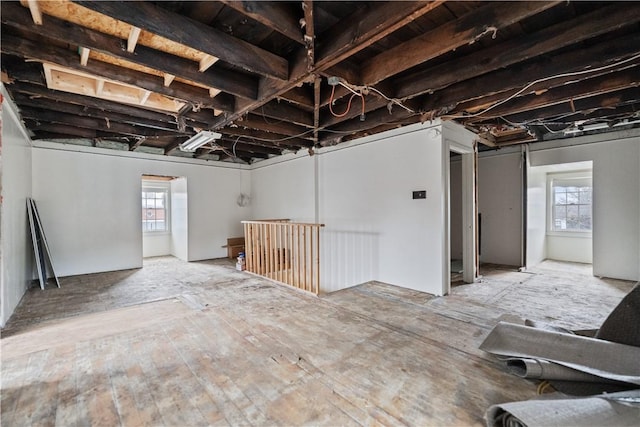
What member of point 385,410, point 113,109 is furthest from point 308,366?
point 113,109

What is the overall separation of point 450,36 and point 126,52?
269 cm

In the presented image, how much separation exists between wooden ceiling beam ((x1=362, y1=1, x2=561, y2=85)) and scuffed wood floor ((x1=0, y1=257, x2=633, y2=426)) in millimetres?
2516

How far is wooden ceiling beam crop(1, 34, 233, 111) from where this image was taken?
225 cm

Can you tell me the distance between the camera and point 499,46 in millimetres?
2400

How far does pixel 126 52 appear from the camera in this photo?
2.33m

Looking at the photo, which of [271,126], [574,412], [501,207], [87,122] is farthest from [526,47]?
[87,122]

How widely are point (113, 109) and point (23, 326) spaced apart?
2693mm

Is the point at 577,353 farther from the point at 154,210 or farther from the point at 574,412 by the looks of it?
the point at 154,210

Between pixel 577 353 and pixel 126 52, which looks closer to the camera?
pixel 577 353

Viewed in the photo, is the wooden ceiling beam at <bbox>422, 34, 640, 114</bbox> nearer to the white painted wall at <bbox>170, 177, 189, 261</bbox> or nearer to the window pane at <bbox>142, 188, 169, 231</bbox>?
the white painted wall at <bbox>170, 177, 189, 261</bbox>

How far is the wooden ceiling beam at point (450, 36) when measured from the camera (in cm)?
186

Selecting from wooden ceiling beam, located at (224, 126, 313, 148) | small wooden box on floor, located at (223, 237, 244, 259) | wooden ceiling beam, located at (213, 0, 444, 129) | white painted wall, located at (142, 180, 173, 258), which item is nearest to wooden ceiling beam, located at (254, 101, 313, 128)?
wooden ceiling beam, located at (213, 0, 444, 129)

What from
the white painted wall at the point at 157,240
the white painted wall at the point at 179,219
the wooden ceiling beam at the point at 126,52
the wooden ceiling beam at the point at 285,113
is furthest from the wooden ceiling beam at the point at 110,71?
the white painted wall at the point at 157,240

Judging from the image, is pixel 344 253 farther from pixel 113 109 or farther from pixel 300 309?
pixel 113 109
